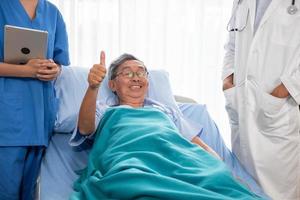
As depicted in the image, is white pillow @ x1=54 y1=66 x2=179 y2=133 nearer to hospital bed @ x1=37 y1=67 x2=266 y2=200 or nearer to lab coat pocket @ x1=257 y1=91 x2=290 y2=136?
hospital bed @ x1=37 y1=67 x2=266 y2=200

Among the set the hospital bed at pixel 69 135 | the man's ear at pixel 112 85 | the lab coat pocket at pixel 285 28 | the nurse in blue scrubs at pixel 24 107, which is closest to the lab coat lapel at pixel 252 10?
the lab coat pocket at pixel 285 28

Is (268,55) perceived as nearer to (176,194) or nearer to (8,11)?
(176,194)

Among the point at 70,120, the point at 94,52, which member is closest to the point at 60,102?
the point at 70,120

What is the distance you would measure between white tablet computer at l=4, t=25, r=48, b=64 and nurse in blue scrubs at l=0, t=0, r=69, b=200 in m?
0.04

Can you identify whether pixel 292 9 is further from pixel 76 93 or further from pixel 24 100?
pixel 24 100

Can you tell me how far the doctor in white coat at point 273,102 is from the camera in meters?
1.58

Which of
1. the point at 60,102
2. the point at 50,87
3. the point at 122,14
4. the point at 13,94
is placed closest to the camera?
the point at 13,94

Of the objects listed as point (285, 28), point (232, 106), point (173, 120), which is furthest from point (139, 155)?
point (285, 28)

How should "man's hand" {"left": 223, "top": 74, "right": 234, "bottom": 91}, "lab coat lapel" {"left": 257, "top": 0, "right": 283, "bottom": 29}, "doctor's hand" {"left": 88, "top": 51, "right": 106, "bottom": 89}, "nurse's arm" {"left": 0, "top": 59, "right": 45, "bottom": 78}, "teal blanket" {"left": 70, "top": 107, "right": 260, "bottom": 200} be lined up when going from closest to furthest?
"teal blanket" {"left": 70, "top": 107, "right": 260, "bottom": 200}
"doctor's hand" {"left": 88, "top": 51, "right": 106, "bottom": 89}
"nurse's arm" {"left": 0, "top": 59, "right": 45, "bottom": 78}
"lab coat lapel" {"left": 257, "top": 0, "right": 283, "bottom": 29}
"man's hand" {"left": 223, "top": 74, "right": 234, "bottom": 91}

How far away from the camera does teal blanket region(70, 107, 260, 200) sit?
1.01 metres

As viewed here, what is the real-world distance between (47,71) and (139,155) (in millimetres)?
557

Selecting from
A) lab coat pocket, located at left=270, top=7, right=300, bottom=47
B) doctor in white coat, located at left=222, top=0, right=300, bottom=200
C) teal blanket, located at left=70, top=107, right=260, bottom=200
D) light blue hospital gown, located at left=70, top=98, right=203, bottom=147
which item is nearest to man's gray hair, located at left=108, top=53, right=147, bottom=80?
light blue hospital gown, located at left=70, top=98, right=203, bottom=147

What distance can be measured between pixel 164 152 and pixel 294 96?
72cm

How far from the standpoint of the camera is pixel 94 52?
2.36m
